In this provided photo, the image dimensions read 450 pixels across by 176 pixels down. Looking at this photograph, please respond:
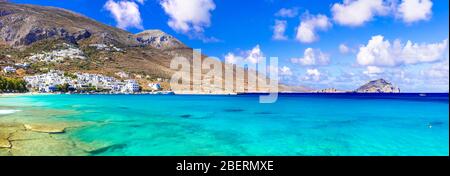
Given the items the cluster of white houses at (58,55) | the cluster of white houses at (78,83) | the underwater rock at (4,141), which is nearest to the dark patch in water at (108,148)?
the underwater rock at (4,141)

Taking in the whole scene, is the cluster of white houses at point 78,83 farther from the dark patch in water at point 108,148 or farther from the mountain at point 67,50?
the dark patch in water at point 108,148

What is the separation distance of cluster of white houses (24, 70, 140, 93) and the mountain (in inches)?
412

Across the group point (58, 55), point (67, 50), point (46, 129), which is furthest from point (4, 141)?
point (67, 50)

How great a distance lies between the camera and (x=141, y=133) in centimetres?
1877

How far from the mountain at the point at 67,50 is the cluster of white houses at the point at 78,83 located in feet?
34.3

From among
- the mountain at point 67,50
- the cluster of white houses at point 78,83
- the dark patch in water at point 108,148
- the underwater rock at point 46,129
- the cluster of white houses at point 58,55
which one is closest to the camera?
the dark patch in water at point 108,148

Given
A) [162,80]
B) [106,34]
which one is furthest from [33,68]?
[106,34]

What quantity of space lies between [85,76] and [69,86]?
1310 cm

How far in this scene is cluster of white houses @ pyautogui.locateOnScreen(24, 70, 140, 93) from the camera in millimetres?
89625

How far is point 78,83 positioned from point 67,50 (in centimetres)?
5483

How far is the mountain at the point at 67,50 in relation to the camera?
128000 millimetres

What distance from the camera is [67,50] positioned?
14462cm

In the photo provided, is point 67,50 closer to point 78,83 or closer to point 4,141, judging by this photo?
point 78,83
